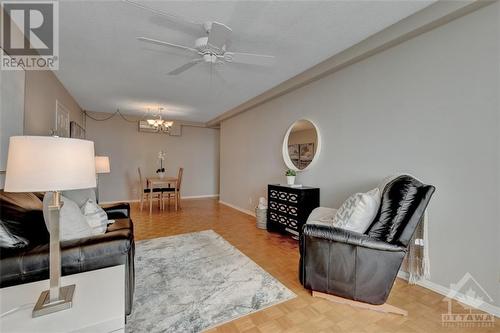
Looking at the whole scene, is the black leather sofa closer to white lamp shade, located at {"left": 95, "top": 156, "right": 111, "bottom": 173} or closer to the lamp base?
the lamp base

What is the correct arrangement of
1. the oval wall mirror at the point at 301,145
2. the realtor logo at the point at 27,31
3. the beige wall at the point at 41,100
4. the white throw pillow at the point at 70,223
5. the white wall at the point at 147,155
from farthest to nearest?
the white wall at the point at 147,155 < the oval wall mirror at the point at 301,145 < the beige wall at the point at 41,100 < the realtor logo at the point at 27,31 < the white throw pillow at the point at 70,223

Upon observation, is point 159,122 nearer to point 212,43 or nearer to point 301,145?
point 301,145

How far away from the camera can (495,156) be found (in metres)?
1.71

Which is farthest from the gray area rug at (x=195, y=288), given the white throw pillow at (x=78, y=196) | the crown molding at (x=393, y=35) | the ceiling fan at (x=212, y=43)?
the crown molding at (x=393, y=35)

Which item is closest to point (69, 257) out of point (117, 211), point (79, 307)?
point (79, 307)

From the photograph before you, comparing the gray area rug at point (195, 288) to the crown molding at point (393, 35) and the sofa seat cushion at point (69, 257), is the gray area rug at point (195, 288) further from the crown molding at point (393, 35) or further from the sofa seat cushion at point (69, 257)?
the crown molding at point (393, 35)

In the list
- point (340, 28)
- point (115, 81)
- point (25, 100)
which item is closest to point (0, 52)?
point (25, 100)

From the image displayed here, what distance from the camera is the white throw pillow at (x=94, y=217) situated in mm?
1760

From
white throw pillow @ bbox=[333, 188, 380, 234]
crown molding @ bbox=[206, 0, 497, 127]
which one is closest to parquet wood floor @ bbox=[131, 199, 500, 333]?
white throw pillow @ bbox=[333, 188, 380, 234]

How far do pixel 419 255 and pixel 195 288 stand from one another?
214 centimetres

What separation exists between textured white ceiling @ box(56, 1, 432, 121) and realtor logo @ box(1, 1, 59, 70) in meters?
0.09

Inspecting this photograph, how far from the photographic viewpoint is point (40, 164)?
917mm

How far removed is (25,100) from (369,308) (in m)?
3.85

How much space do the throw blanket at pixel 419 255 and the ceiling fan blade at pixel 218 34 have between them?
1.95 metres
